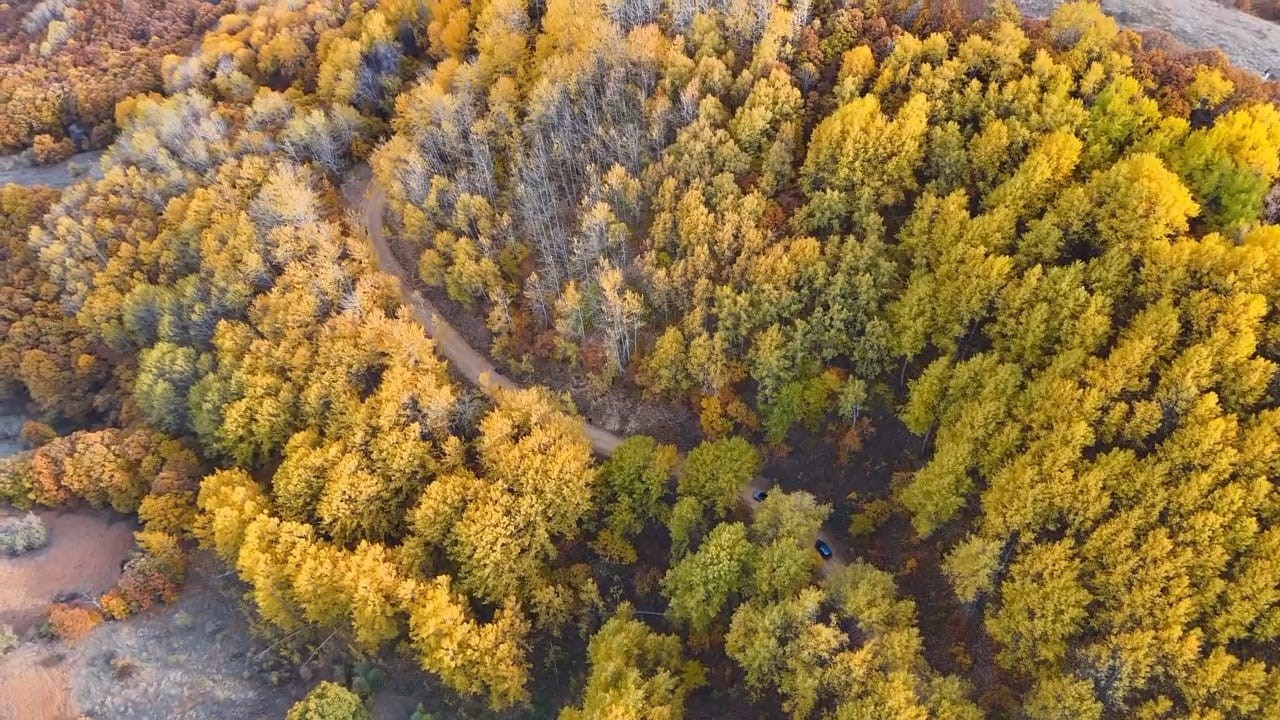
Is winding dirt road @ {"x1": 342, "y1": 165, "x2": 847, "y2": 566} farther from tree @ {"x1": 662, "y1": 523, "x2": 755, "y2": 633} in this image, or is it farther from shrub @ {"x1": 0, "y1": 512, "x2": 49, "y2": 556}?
shrub @ {"x1": 0, "y1": 512, "x2": 49, "y2": 556}

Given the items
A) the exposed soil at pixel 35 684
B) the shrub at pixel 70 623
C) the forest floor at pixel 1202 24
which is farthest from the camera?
the forest floor at pixel 1202 24

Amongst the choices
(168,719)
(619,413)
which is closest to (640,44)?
(619,413)

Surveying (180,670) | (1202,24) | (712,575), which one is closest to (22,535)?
(180,670)

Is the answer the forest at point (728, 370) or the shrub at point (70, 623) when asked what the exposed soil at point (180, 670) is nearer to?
the shrub at point (70, 623)

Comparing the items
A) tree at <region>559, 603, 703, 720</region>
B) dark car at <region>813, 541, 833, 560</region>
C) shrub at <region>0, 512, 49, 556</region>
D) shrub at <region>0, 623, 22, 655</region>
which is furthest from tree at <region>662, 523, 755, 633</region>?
shrub at <region>0, 512, 49, 556</region>

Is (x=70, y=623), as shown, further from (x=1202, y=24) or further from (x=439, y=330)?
(x=1202, y=24)

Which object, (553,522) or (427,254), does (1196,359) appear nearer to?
(553,522)

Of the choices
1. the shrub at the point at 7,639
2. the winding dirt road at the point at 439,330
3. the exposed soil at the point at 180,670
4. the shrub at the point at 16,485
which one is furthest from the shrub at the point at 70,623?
the winding dirt road at the point at 439,330
